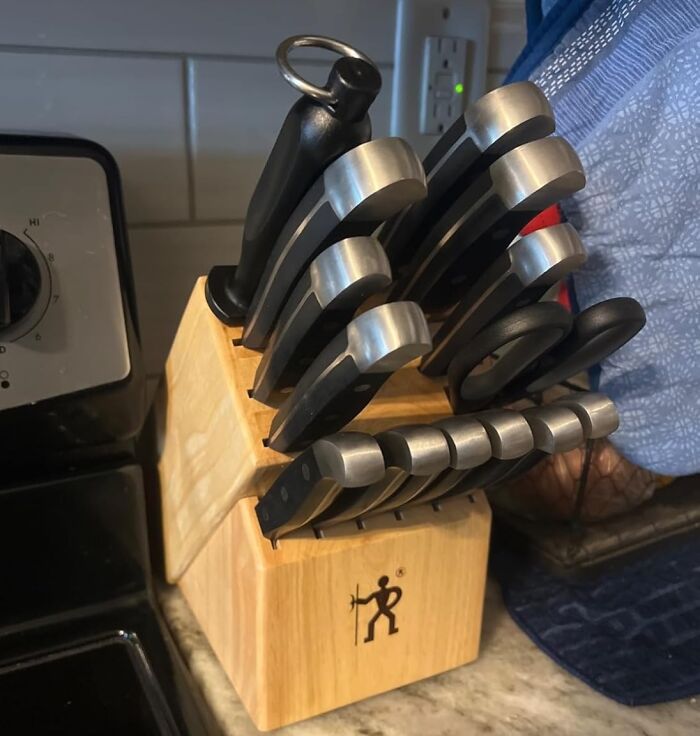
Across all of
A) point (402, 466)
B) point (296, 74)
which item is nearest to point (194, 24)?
point (296, 74)

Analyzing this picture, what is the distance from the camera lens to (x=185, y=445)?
0.49 m

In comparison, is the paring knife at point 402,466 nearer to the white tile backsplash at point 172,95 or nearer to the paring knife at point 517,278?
the paring knife at point 517,278

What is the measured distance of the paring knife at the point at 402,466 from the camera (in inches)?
13.6

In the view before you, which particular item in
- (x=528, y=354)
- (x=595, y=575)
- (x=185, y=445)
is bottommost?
(x=595, y=575)

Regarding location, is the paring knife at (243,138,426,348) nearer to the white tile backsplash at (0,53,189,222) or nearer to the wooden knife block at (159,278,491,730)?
the wooden knife block at (159,278,491,730)

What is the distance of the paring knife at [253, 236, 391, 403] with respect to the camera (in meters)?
0.30

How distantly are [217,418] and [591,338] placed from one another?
0.68ft

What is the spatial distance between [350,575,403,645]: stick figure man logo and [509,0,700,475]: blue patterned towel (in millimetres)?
212

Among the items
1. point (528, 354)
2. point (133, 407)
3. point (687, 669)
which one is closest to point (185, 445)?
point (133, 407)

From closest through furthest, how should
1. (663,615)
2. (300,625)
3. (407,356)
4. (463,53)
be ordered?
1. (407,356)
2. (300,625)
3. (663,615)
4. (463,53)

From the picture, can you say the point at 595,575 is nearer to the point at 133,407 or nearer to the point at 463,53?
the point at 133,407

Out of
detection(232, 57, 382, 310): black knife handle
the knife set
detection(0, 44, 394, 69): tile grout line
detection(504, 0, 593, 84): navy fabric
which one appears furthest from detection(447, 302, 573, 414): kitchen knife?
detection(0, 44, 394, 69): tile grout line

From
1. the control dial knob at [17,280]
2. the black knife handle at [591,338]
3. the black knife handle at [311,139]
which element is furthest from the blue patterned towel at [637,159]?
the control dial knob at [17,280]

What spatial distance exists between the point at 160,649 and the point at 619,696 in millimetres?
280
